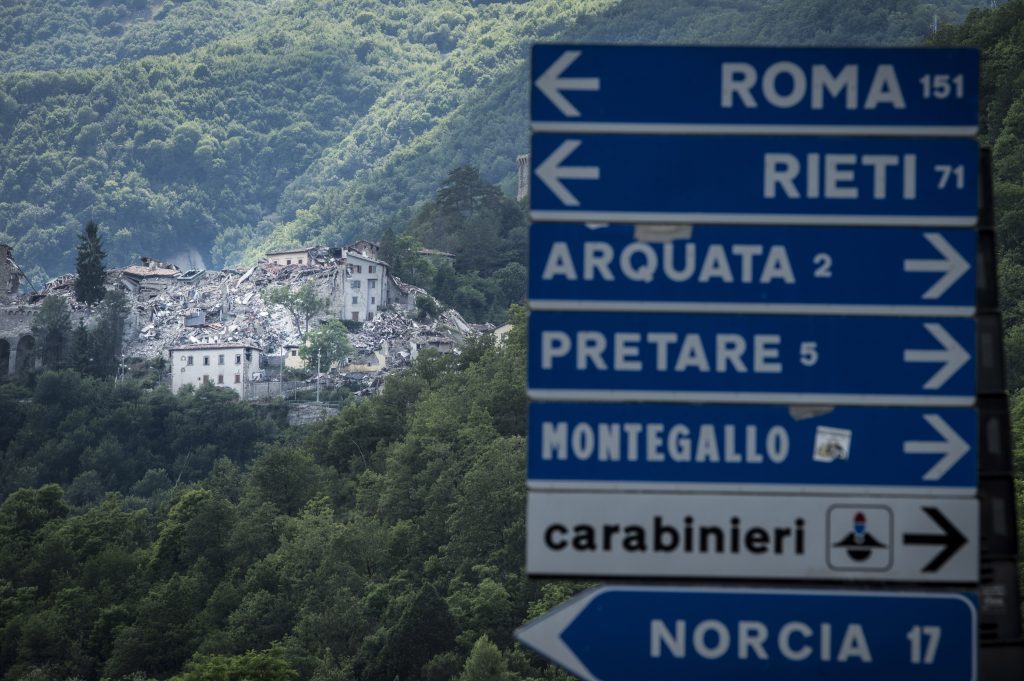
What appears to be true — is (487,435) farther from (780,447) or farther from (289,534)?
(780,447)

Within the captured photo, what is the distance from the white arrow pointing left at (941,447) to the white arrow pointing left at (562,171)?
1.57m

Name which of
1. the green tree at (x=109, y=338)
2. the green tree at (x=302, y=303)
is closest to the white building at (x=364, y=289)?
the green tree at (x=302, y=303)

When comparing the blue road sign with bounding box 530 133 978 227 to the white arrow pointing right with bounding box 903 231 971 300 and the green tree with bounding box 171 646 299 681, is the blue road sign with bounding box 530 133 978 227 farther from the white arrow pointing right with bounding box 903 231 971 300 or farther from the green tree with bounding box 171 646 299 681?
the green tree with bounding box 171 646 299 681

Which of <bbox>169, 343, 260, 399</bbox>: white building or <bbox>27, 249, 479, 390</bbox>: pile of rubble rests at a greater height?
<bbox>27, 249, 479, 390</bbox>: pile of rubble

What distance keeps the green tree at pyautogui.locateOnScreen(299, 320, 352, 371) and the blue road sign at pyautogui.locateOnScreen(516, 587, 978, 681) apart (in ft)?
529

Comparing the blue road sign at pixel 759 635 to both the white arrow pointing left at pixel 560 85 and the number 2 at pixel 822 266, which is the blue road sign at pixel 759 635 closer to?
the number 2 at pixel 822 266

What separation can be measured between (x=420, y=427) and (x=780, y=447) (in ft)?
367

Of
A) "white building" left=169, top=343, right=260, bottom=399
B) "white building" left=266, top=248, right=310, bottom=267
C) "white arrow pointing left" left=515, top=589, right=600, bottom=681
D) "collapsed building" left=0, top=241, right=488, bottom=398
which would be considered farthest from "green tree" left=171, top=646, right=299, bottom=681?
"white building" left=266, top=248, right=310, bottom=267

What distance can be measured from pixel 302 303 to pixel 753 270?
168701mm

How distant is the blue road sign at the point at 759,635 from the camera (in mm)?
7176

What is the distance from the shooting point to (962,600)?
721cm

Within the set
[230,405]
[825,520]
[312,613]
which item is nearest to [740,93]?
[825,520]

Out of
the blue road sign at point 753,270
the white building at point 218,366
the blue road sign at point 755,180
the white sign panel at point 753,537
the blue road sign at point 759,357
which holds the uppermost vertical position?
the white building at point 218,366

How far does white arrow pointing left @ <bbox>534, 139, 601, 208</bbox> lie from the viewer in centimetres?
731
